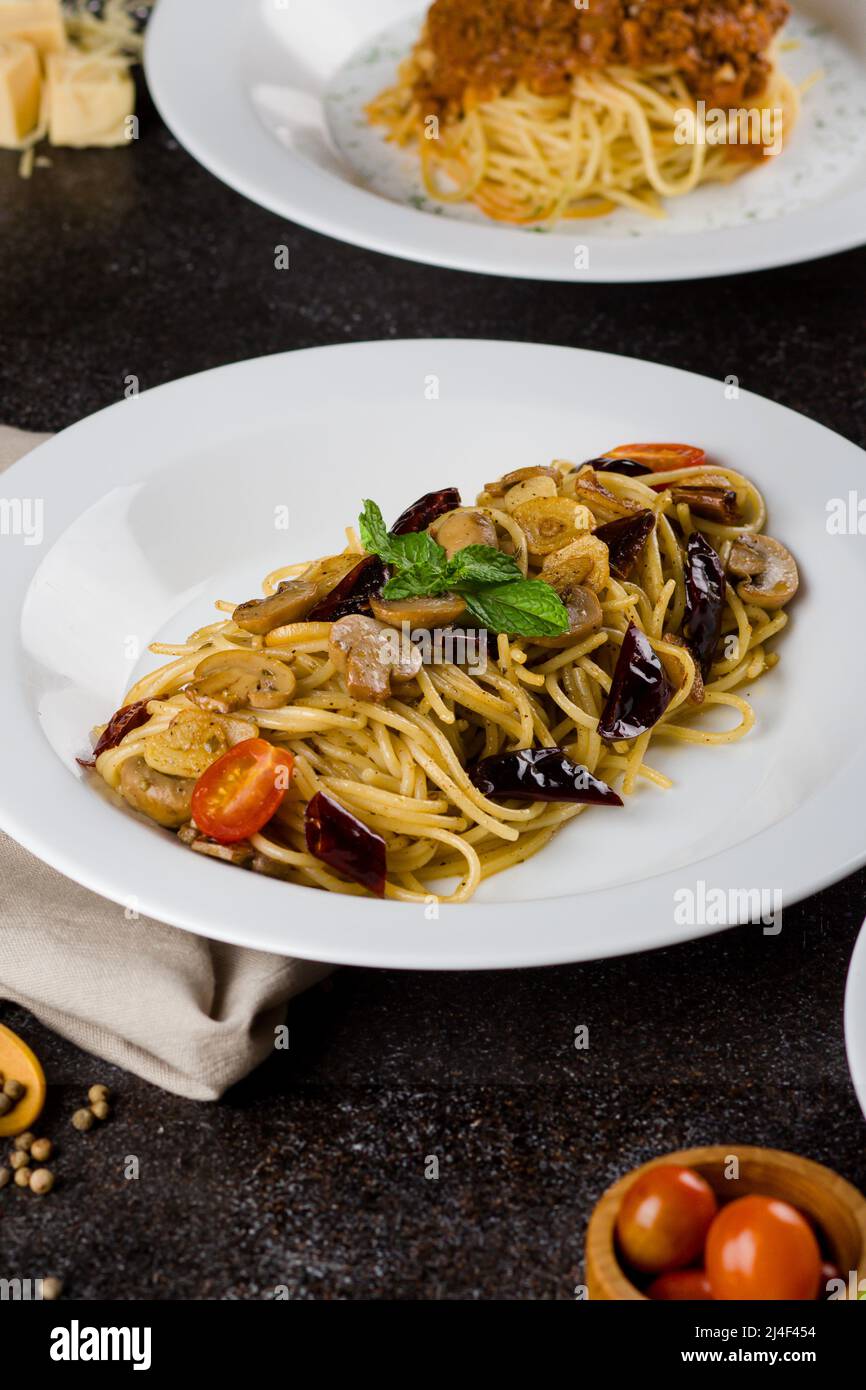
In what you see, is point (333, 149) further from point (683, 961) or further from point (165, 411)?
point (683, 961)

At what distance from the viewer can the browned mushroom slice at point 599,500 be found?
2979 mm

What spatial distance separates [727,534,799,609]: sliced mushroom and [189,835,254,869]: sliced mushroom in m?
1.12

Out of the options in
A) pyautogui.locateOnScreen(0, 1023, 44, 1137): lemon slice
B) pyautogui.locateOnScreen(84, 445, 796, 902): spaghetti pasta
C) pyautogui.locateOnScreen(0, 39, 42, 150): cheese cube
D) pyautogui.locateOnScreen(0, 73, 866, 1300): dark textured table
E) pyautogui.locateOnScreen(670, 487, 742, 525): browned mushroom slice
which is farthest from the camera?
pyautogui.locateOnScreen(0, 39, 42, 150): cheese cube

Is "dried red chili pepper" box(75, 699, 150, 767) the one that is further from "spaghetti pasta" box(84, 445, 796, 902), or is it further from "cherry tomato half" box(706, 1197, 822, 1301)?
"cherry tomato half" box(706, 1197, 822, 1301)

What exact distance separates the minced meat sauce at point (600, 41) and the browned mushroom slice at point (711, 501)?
1.89 metres

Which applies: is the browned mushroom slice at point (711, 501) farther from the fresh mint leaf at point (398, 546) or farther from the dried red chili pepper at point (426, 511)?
the fresh mint leaf at point (398, 546)

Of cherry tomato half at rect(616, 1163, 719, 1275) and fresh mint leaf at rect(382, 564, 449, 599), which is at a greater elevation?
fresh mint leaf at rect(382, 564, 449, 599)

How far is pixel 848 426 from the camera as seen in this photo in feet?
12.5

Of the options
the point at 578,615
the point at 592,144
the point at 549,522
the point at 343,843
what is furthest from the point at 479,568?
the point at 592,144

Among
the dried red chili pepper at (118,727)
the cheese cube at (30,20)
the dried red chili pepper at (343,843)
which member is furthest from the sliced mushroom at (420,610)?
the cheese cube at (30,20)

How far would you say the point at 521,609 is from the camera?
2.68 metres

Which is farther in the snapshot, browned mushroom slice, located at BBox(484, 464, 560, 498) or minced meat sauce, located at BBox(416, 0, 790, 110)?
minced meat sauce, located at BBox(416, 0, 790, 110)

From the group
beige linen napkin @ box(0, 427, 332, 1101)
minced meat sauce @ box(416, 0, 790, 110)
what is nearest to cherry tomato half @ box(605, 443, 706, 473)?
beige linen napkin @ box(0, 427, 332, 1101)

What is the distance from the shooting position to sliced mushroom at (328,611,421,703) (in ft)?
8.69
